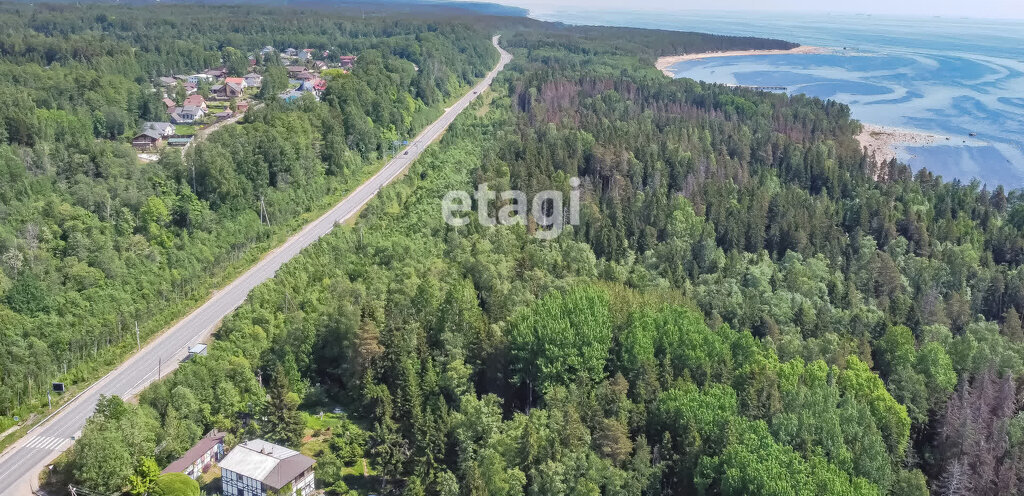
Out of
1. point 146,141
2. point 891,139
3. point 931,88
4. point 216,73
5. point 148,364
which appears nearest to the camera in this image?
point 148,364

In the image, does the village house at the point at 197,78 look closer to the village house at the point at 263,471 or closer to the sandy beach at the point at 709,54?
the village house at the point at 263,471

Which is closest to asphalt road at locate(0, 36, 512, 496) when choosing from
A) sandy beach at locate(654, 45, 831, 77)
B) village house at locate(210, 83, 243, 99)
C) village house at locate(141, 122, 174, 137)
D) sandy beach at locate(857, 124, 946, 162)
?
village house at locate(141, 122, 174, 137)

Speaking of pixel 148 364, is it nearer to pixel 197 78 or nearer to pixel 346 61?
pixel 197 78

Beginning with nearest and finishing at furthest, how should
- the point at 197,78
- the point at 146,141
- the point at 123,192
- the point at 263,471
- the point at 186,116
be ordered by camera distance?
the point at 263,471 < the point at 123,192 < the point at 146,141 < the point at 186,116 < the point at 197,78

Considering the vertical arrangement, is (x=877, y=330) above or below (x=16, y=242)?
below

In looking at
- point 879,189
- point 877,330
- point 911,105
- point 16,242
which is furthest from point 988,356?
point 911,105

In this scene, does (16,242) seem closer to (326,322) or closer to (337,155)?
(326,322)

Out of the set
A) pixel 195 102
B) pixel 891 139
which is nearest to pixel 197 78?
pixel 195 102

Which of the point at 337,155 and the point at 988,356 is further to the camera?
the point at 337,155
